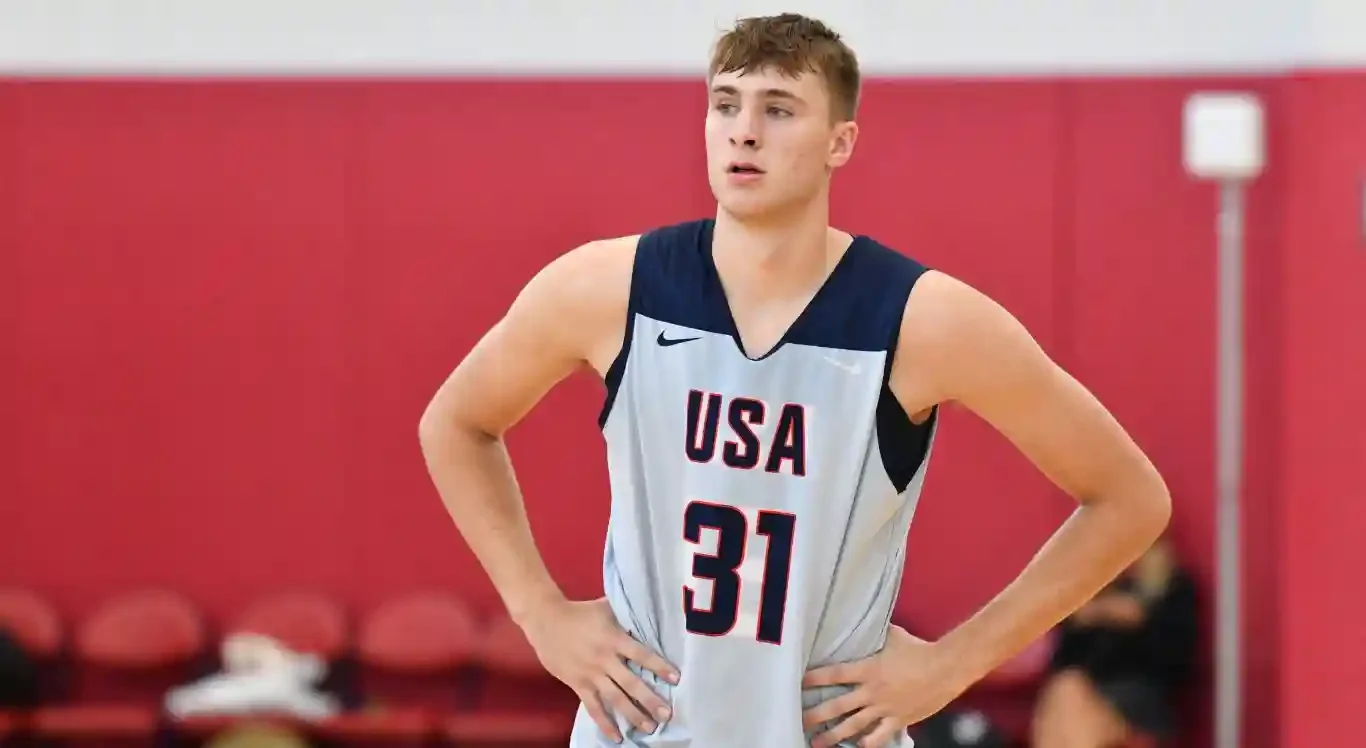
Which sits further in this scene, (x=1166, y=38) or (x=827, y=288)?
(x=1166, y=38)

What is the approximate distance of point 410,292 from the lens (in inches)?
279

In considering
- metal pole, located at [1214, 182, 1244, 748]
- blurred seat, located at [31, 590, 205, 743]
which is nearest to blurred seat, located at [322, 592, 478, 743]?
blurred seat, located at [31, 590, 205, 743]

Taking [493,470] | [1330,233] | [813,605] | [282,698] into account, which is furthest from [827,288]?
[282,698]

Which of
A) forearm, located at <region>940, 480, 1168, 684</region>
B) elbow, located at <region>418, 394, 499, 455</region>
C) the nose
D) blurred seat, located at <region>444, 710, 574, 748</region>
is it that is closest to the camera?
the nose

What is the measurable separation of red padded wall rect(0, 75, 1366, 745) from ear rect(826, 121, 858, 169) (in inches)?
173

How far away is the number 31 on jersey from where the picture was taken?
2.45 meters

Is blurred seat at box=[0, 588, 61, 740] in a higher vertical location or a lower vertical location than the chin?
lower

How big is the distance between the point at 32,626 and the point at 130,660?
39 cm

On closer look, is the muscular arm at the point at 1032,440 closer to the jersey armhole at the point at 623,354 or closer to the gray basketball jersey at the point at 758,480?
the gray basketball jersey at the point at 758,480

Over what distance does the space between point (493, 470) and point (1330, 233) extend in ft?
13.8

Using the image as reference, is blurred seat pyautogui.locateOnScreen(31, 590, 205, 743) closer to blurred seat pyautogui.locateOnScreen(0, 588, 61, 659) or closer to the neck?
blurred seat pyautogui.locateOnScreen(0, 588, 61, 659)

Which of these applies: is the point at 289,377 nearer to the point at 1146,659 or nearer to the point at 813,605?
the point at 1146,659

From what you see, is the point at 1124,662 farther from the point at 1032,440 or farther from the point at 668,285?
the point at 668,285

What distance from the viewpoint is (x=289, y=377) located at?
23.4 feet
